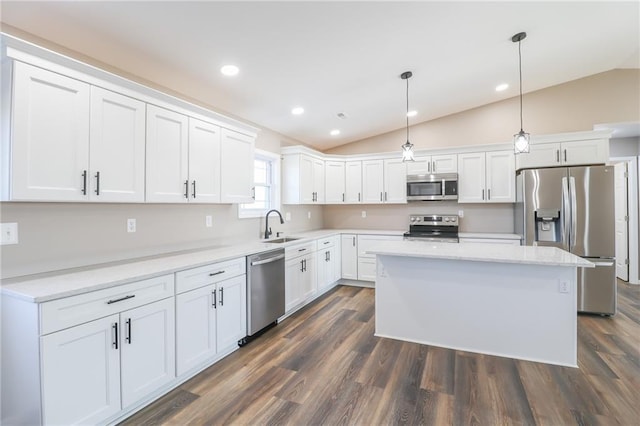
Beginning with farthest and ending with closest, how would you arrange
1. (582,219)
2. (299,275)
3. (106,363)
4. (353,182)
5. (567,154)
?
(353,182)
(567,154)
(299,275)
(582,219)
(106,363)

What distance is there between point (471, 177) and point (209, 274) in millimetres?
4027

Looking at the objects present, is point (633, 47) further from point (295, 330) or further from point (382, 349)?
point (295, 330)

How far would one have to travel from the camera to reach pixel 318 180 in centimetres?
522

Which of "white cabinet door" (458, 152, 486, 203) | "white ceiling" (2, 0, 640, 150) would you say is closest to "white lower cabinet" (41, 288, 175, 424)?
"white ceiling" (2, 0, 640, 150)

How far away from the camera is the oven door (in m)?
4.80

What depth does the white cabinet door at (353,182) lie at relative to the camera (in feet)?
17.7

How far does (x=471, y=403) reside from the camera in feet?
6.90

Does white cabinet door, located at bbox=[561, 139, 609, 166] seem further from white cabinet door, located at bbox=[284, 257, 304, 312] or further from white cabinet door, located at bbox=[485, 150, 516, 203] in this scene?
white cabinet door, located at bbox=[284, 257, 304, 312]

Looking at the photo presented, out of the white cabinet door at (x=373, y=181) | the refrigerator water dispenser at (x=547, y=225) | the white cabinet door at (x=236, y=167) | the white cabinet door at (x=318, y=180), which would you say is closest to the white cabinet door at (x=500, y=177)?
the refrigerator water dispenser at (x=547, y=225)

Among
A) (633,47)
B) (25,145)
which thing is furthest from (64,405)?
(633,47)

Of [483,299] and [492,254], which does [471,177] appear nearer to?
[492,254]

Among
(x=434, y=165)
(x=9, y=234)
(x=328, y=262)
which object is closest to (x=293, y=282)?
(x=328, y=262)

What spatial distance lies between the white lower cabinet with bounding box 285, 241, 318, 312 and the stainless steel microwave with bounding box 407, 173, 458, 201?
1891 millimetres

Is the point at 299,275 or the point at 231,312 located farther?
the point at 299,275
